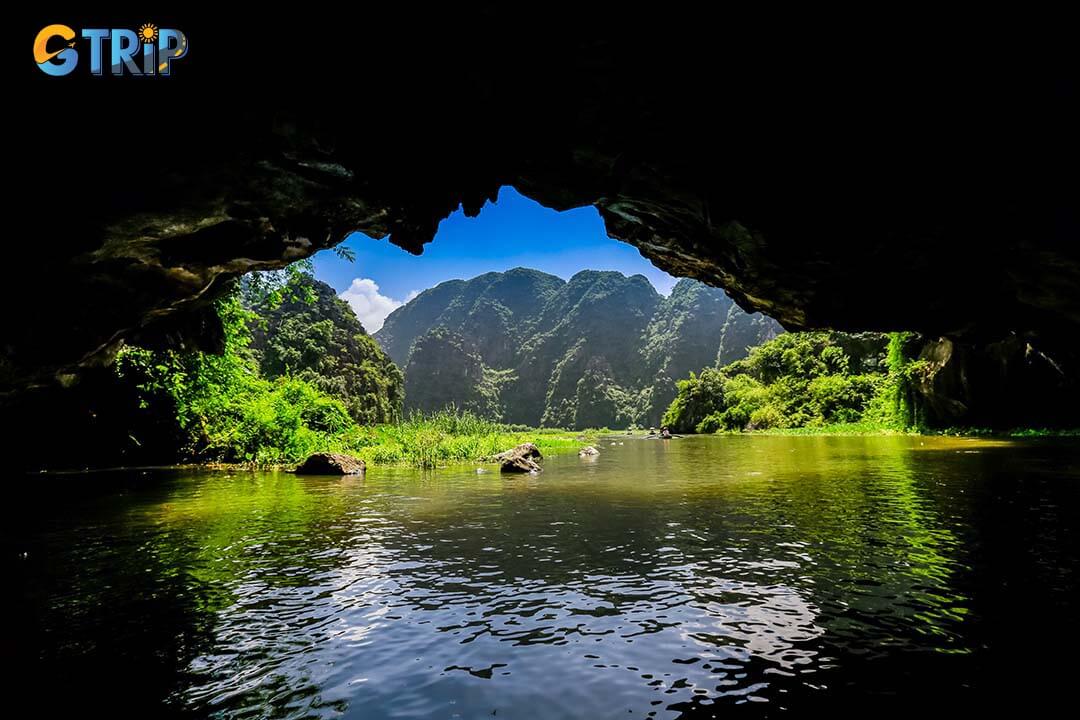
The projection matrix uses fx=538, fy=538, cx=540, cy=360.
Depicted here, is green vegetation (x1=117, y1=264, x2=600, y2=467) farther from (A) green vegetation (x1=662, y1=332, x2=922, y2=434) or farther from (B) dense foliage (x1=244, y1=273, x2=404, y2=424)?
(B) dense foliage (x1=244, y1=273, x2=404, y2=424)

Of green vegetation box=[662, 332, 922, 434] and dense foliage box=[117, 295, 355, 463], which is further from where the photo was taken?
green vegetation box=[662, 332, 922, 434]

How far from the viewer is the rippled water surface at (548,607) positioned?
4.67 metres

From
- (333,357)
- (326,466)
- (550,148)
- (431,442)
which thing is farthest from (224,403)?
(333,357)

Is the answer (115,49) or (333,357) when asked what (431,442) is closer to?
(115,49)

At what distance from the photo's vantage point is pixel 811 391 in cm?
8356

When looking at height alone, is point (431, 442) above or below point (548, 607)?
above

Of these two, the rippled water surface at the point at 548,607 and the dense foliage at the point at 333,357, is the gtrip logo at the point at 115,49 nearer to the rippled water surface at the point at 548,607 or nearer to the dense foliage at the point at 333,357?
the rippled water surface at the point at 548,607

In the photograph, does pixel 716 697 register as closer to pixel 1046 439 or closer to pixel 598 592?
pixel 598 592

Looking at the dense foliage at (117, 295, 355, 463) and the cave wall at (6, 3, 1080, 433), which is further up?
the cave wall at (6, 3, 1080, 433)

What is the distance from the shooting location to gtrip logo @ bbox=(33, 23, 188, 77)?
26.7ft

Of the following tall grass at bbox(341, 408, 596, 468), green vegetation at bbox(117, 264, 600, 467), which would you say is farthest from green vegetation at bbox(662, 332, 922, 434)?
tall grass at bbox(341, 408, 596, 468)

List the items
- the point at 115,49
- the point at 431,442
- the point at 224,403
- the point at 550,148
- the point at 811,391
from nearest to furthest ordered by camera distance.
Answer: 1. the point at 115,49
2. the point at 550,148
3. the point at 224,403
4. the point at 431,442
5. the point at 811,391

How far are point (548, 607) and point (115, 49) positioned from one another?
10607 mm

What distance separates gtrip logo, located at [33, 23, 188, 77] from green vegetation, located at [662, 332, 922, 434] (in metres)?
48.9
